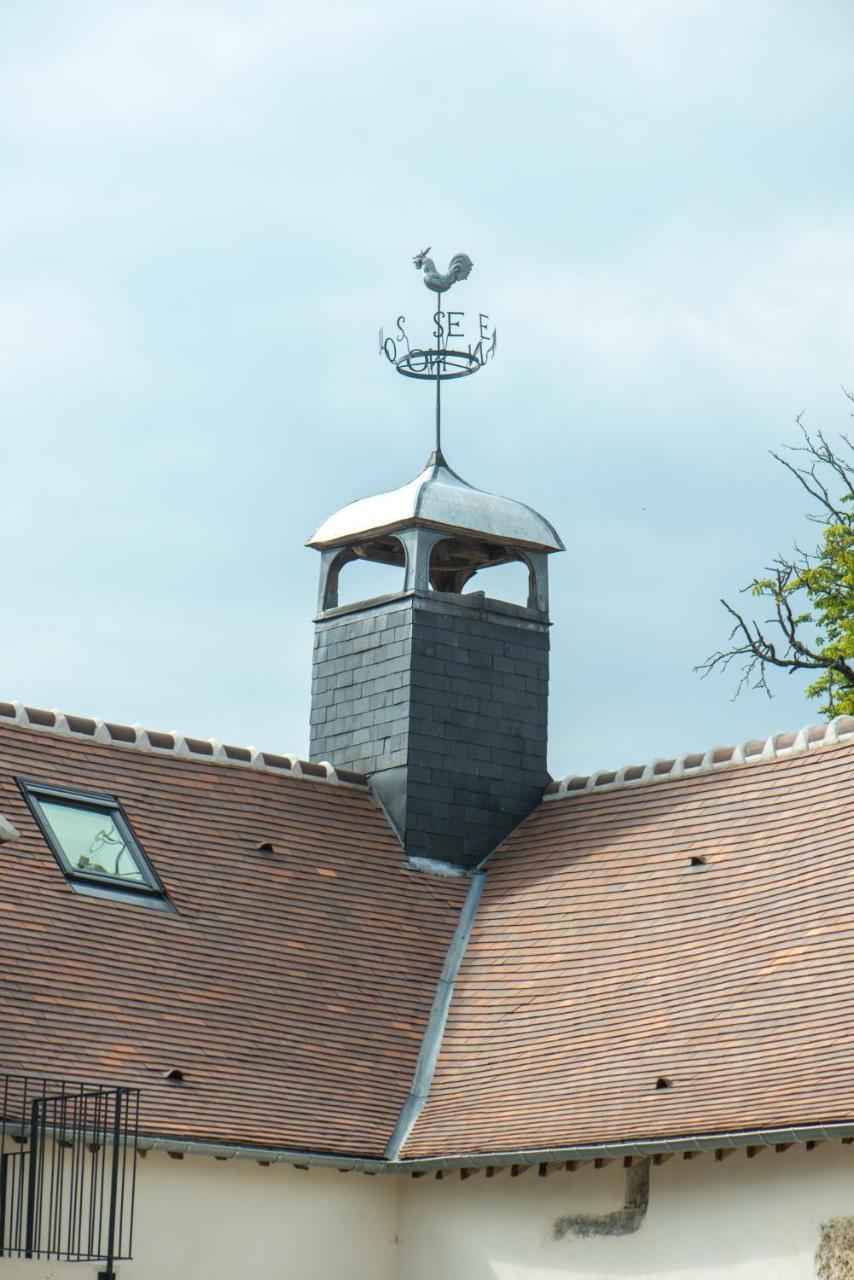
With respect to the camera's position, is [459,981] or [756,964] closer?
[756,964]

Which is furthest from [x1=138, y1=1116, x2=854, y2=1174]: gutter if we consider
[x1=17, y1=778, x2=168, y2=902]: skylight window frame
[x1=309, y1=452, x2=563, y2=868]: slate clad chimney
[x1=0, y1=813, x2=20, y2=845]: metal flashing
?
[x1=309, y1=452, x2=563, y2=868]: slate clad chimney

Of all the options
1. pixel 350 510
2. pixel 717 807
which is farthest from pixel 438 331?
pixel 717 807

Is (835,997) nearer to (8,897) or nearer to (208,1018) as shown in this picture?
(208,1018)

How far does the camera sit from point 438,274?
23078 millimetres

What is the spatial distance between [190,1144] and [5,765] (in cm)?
380

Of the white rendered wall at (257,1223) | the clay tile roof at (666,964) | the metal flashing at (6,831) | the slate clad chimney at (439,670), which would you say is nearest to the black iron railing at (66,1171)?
the white rendered wall at (257,1223)

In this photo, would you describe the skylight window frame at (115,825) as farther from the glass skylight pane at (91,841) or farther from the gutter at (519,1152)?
the gutter at (519,1152)

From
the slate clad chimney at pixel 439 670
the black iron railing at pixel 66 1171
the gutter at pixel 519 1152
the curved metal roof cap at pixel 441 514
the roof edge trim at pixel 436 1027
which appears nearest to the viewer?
the gutter at pixel 519 1152

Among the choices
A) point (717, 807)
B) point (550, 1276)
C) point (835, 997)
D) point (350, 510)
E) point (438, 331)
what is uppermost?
point (438, 331)

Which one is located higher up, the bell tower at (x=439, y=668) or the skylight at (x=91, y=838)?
the bell tower at (x=439, y=668)

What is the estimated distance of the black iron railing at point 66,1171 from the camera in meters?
15.5

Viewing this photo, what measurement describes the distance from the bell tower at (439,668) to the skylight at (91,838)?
2.64 m

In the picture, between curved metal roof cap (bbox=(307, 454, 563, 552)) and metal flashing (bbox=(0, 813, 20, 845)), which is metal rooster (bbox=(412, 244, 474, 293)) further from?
metal flashing (bbox=(0, 813, 20, 845))

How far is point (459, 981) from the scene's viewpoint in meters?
19.3
